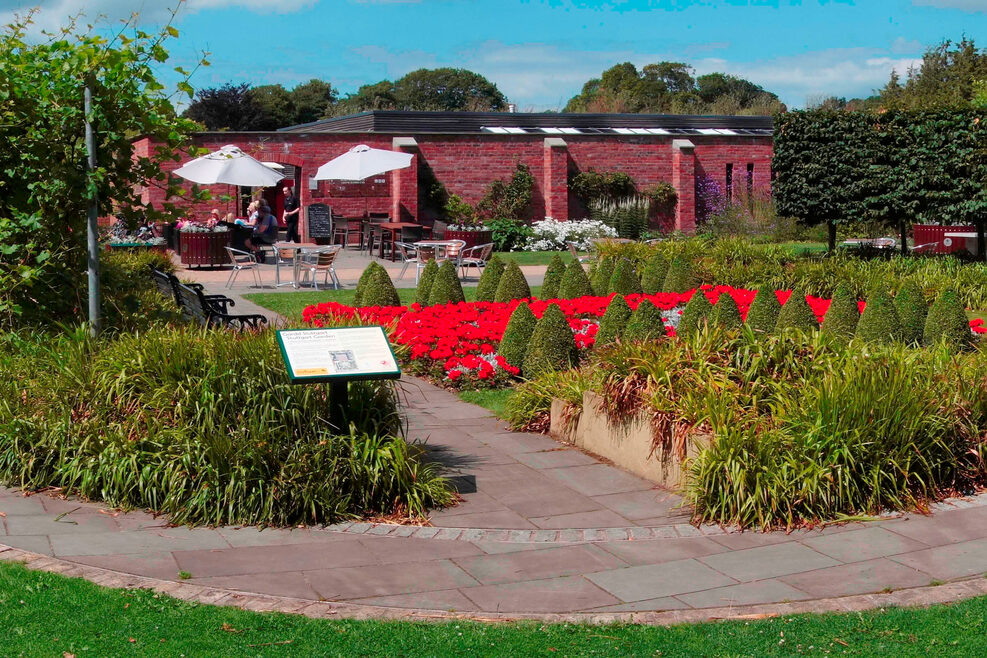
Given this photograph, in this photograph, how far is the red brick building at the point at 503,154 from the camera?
28.9 meters

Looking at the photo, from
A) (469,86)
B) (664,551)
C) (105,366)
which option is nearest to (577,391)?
(664,551)

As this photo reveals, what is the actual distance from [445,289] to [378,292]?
3.12ft

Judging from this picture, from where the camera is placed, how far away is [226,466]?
18.5ft

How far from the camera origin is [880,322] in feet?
31.6

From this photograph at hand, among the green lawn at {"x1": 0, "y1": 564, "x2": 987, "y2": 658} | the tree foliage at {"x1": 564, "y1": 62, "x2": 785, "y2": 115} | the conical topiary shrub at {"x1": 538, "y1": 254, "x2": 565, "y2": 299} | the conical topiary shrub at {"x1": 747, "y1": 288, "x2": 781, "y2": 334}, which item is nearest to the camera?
the green lawn at {"x1": 0, "y1": 564, "x2": 987, "y2": 658}

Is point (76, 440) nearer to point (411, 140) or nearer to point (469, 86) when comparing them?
point (411, 140)

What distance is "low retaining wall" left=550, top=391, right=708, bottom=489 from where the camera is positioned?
6328 millimetres

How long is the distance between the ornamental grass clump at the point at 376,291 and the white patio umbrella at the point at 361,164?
11.5 metres

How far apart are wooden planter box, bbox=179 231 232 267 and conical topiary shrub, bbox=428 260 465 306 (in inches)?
335

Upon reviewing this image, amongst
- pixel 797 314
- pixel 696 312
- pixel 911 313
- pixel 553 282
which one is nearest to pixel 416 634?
pixel 696 312

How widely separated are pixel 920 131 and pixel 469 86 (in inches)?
3182

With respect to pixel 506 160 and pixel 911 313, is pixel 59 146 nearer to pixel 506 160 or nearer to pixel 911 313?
pixel 911 313

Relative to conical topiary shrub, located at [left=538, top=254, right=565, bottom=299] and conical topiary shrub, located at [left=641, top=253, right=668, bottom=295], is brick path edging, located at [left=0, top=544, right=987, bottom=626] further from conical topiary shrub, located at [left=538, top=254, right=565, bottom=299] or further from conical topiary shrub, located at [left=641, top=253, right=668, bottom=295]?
conical topiary shrub, located at [left=641, top=253, right=668, bottom=295]

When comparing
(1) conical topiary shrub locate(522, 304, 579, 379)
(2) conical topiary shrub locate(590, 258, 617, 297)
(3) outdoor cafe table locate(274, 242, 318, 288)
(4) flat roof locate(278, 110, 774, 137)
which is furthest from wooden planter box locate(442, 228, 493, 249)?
(1) conical topiary shrub locate(522, 304, 579, 379)
